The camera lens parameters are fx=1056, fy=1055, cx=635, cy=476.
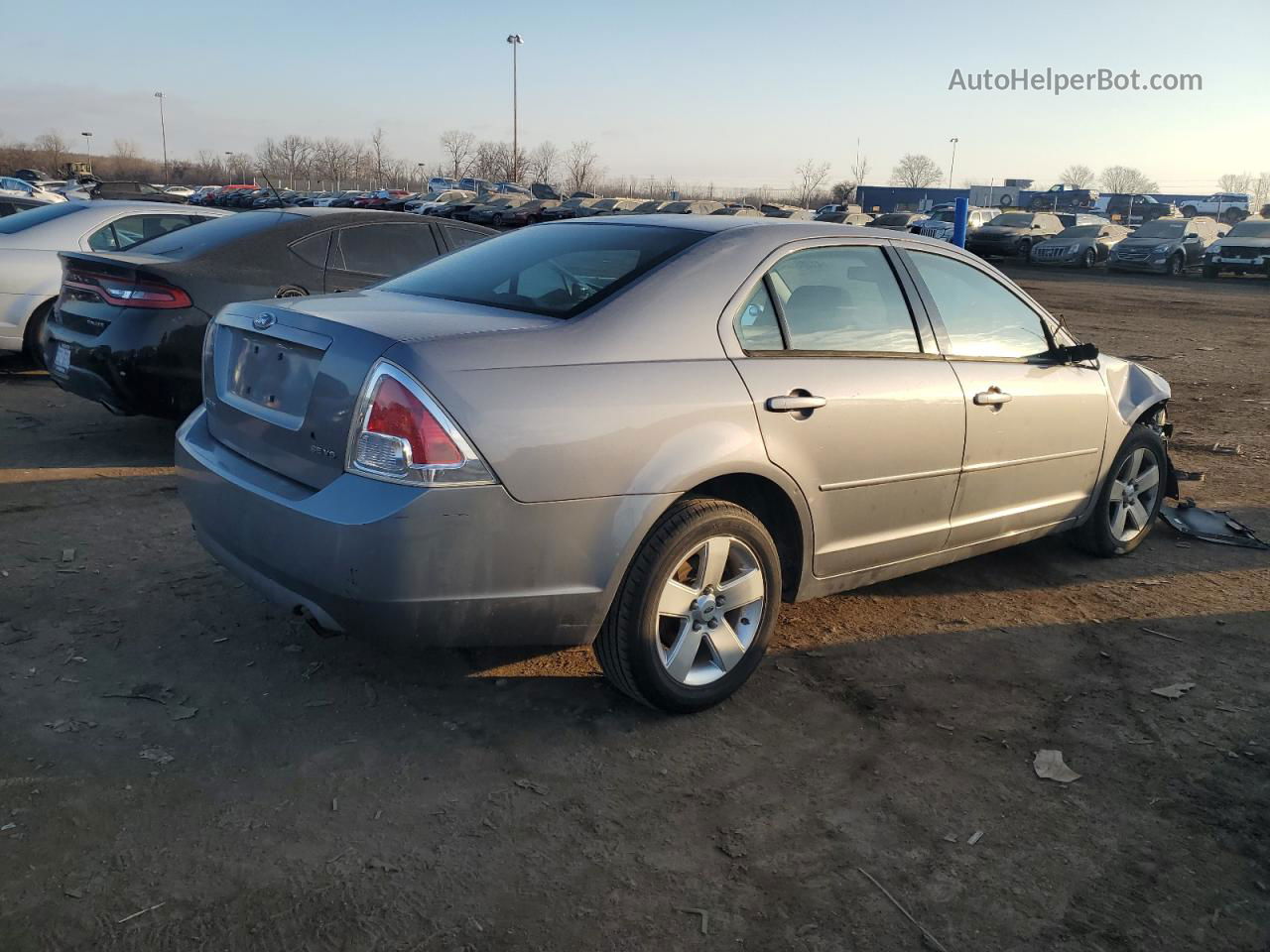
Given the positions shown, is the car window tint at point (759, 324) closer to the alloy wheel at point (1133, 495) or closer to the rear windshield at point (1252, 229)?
the alloy wheel at point (1133, 495)

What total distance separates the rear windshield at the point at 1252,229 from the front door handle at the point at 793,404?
32.4m

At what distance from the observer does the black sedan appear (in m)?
6.20

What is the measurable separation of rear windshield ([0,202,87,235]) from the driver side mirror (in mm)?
7927

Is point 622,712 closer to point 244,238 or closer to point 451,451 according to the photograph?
point 451,451

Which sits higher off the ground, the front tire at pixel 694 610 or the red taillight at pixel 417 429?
the red taillight at pixel 417 429

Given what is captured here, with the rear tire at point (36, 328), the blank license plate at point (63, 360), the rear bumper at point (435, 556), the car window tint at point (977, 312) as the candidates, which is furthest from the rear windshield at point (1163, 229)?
the rear bumper at point (435, 556)

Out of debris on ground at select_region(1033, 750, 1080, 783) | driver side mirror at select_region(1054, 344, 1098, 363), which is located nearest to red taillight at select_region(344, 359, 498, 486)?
→ debris on ground at select_region(1033, 750, 1080, 783)

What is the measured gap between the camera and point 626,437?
3.20 m

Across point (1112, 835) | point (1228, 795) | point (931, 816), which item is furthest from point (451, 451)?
point (1228, 795)

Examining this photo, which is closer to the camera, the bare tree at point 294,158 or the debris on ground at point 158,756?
the debris on ground at point 158,756

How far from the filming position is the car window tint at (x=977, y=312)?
4.43 meters

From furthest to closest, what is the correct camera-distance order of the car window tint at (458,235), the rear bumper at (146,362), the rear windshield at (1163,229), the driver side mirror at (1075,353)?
the rear windshield at (1163,229) < the car window tint at (458,235) < the rear bumper at (146,362) < the driver side mirror at (1075,353)

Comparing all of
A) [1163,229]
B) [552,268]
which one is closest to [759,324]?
[552,268]

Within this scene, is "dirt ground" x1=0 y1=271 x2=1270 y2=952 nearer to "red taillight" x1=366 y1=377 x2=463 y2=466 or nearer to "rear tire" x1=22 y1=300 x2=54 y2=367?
"red taillight" x1=366 y1=377 x2=463 y2=466
